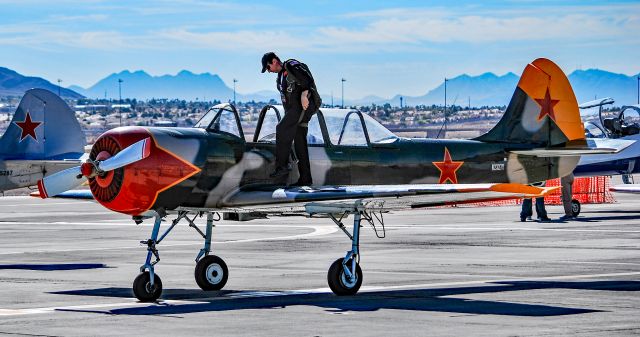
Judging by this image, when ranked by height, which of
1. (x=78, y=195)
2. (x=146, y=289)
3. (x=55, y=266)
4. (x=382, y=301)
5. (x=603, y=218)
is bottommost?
(x=603, y=218)

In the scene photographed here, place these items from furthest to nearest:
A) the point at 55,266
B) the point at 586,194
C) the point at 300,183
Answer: the point at 586,194
the point at 55,266
the point at 300,183

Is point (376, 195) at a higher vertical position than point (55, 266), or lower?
higher

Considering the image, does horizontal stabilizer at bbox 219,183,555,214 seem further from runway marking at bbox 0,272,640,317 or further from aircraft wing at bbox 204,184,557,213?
runway marking at bbox 0,272,640,317

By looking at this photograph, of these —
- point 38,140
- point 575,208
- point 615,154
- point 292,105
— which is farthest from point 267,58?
point 615,154

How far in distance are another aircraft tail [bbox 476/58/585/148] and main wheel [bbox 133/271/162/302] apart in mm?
6956

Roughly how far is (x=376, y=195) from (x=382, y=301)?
1188 millimetres

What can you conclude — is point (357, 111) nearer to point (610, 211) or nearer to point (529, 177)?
point (529, 177)

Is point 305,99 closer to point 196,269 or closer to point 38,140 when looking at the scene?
point 196,269

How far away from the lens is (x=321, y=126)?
16.1 metres

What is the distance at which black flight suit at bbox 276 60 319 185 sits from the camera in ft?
49.5

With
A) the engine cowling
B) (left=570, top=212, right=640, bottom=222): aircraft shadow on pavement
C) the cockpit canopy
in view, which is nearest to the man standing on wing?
the cockpit canopy

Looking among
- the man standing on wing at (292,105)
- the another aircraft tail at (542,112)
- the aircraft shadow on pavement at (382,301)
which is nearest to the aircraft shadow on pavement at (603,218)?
the another aircraft tail at (542,112)

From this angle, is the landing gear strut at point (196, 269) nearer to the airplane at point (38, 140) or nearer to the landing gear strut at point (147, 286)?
the landing gear strut at point (147, 286)

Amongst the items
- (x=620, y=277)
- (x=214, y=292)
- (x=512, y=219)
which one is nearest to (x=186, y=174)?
(x=214, y=292)
